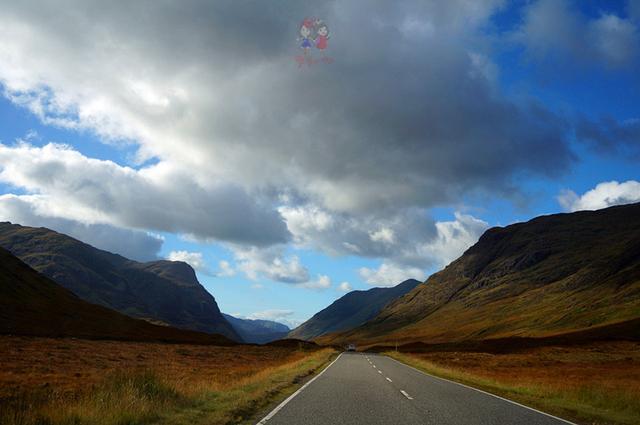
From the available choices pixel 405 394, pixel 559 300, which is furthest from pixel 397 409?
pixel 559 300

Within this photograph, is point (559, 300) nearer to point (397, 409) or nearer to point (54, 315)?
point (54, 315)

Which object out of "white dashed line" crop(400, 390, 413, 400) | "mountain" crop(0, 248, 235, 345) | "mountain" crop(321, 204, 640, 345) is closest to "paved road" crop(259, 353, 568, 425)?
"white dashed line" crop(400, 390, 413, 400)

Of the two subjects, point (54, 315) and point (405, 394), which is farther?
point (54, 315)

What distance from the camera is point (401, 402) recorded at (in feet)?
49.0

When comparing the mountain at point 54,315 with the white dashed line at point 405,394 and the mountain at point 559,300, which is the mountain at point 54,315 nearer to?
the white dashed line at point 405,394

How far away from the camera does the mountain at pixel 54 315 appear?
82000mm

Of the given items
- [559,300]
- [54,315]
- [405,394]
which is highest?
[559,300]

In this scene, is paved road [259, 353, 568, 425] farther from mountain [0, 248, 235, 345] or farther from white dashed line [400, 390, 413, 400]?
A: mountain [0, 248, 235, 345]

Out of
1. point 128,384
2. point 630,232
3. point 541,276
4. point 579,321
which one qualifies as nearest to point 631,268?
point 579,321

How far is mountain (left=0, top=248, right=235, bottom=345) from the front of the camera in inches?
3228

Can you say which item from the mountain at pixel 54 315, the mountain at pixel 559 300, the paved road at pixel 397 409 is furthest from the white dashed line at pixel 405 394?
the mountain at pixel 559 300

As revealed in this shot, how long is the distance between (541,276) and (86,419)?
200m

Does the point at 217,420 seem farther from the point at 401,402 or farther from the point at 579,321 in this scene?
the point at 579,321

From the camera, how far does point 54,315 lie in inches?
3701
